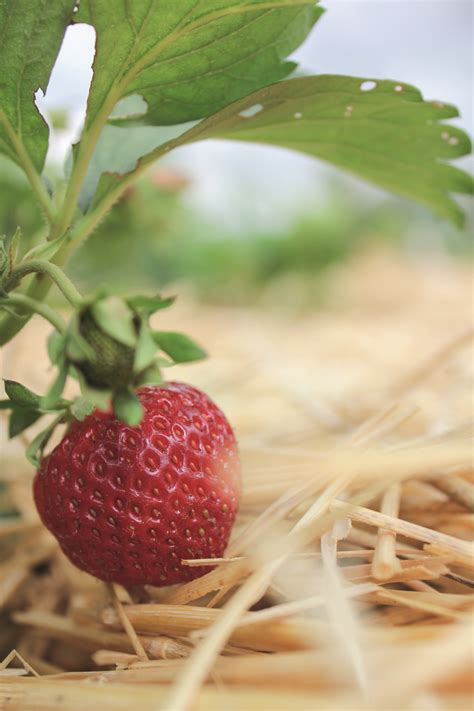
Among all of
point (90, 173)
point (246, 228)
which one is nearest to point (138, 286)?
point (246, 228)

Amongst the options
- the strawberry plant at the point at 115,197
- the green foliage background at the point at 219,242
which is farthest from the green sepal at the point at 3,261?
the green foliage background at the point at 219,242

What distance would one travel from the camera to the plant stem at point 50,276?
1.62ft

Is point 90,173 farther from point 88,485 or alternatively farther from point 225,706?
point 225,706

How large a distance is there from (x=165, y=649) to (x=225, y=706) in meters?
0.15

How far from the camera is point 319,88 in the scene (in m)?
0.58

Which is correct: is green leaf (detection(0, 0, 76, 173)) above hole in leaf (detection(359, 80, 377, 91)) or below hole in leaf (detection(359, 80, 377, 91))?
below

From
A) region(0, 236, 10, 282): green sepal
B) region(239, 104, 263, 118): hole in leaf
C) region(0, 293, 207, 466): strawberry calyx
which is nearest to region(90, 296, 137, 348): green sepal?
region(0, 293, 207, 466): strawberry calyx

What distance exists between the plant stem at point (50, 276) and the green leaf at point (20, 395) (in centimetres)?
7

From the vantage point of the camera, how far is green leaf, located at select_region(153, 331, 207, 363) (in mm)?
540

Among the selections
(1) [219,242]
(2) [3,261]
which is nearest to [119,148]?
(2) [3,261]

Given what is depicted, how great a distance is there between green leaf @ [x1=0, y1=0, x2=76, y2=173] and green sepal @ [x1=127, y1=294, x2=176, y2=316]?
19cm

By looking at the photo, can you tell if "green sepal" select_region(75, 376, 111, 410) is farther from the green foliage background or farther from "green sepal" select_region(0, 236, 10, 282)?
the green foliage background

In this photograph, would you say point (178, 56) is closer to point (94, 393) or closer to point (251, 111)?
point (251, 111)

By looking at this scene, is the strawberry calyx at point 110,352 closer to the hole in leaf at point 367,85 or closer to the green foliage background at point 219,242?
the hole in leaf at point 367,85
